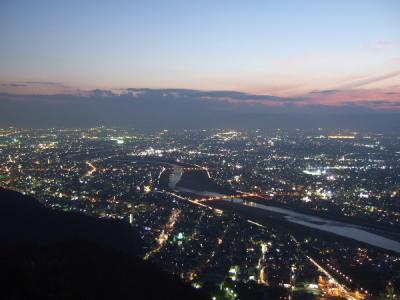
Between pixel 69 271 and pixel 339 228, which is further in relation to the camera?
pixel 339 228

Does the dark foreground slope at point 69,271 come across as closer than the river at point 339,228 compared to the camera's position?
Yes

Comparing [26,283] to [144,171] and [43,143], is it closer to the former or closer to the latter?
[144,171]

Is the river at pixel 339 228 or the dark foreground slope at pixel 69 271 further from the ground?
the dark foreground slope at pixel 69 271

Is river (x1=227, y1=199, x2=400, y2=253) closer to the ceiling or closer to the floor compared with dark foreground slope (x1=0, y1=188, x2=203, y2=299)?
closer to the floor

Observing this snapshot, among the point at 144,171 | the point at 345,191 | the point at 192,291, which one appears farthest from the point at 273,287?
the point at 144,171

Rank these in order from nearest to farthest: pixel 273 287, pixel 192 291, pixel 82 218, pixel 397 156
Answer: pixel 192 291 → pixel 273 287 → pixel 82 218 → pixel 397 156

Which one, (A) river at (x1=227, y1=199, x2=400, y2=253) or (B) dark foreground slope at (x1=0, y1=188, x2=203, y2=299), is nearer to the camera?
(B) dark foreground slope at (x1=0, y1=188, x2=203, y2=299)

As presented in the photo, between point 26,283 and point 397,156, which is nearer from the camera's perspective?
point 26,283

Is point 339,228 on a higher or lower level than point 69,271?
lower
